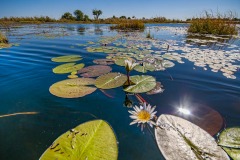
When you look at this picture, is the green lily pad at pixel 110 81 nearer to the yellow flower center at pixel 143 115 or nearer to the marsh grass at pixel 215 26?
the yellow flower center at pixel 143 115

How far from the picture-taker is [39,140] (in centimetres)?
119

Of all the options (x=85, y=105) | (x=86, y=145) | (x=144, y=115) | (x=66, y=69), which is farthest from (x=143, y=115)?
(x=66, y=69)

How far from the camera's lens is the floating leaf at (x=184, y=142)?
1.02m

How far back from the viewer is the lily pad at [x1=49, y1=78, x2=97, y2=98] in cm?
179

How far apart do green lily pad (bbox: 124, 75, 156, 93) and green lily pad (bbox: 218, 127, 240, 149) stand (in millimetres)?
854

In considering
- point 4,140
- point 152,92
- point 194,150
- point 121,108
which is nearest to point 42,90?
point 4,140

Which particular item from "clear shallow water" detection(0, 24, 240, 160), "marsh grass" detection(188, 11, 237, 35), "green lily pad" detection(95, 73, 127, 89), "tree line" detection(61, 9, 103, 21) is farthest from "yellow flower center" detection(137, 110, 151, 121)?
"tree line" detection(61, 9, 103, 21)

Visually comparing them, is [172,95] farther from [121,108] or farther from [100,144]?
[100,144]

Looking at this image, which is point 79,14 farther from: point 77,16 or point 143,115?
point 143,115

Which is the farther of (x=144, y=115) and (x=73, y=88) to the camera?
(x=73, y=88)

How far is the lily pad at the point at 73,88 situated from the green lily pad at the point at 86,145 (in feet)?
2.09

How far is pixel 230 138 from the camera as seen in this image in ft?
3.89

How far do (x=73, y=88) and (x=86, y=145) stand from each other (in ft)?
3.22

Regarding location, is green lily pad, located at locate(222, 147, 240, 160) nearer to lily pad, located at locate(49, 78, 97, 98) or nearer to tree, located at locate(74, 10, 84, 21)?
lily pad, located at locate(49, 78, 97, 98)
